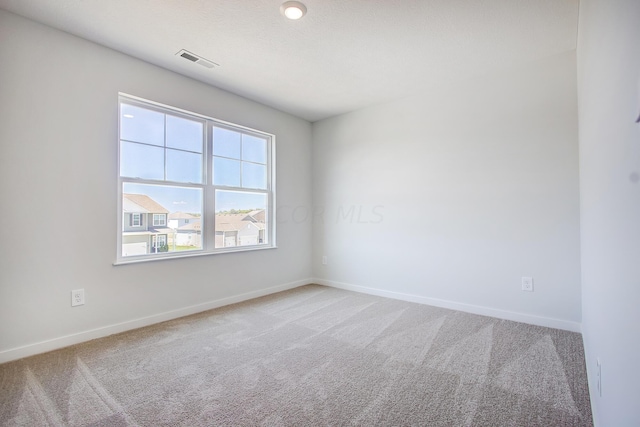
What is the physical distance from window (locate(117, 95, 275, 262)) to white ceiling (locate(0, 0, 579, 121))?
0.59 metres

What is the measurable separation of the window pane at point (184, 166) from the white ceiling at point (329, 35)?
2.73ft

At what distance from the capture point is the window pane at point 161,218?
2773 millimetres

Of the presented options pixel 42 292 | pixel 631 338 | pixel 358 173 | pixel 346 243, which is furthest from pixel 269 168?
pixel 631 338

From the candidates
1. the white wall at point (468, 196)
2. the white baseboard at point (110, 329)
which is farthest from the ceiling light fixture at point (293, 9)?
the white baseboard at point (110, 329)

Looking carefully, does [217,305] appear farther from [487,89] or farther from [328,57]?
[487,89]

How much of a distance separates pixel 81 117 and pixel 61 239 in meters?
1.01

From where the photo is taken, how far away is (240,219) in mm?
3734

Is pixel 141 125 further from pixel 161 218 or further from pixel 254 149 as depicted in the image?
pixel 254 149

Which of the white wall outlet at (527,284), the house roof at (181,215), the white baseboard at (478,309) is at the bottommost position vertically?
the white baseboard at (478,309)

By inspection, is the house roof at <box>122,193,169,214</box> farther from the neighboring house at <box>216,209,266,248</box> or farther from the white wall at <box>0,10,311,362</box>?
the neighboring house at <box>216,209,266,248</box>

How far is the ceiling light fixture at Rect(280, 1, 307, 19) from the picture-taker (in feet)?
6.68

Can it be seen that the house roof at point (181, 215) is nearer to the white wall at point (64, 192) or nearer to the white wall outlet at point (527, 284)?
the white wall at point (64, 192)

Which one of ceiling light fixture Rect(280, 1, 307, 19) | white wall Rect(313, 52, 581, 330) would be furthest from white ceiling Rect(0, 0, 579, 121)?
white wall Rect(313, 52, 581, 330)

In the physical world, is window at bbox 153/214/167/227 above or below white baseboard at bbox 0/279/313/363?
above
